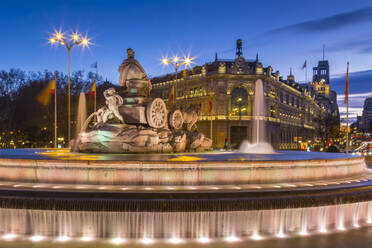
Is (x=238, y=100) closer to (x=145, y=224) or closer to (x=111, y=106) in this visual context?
(x=111, y=106)

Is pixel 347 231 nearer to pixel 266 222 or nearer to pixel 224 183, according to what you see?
pixel 266 222

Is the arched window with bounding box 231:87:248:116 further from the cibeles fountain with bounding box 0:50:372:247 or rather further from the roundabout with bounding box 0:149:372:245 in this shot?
the roundabout with bounding box 0:149:372:245

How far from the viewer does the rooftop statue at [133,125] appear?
15945 mm

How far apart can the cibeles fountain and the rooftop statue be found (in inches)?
204

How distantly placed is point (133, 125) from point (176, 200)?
931 cm

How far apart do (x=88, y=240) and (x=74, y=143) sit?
422 inches

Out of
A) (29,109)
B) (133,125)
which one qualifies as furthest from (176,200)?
(29,109)

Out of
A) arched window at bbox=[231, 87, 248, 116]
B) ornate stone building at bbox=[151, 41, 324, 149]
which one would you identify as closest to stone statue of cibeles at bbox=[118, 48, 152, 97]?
ornate stone building at bbox=[151, 41, 324, 149]

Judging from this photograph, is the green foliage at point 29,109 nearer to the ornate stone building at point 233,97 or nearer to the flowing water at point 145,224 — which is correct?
the ornate stone building at point 233,97

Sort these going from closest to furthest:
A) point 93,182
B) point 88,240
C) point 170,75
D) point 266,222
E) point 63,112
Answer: point 88,240 < point 266,222 < point 93,182 < point 63,112 < point 170,75

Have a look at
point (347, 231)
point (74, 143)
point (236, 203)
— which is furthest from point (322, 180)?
point (74, 143)

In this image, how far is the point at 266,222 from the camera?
8516 mm

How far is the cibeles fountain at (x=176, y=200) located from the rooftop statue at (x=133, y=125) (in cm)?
518

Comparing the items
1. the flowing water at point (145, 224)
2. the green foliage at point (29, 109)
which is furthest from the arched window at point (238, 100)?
the flowing water at point (145, 224)
